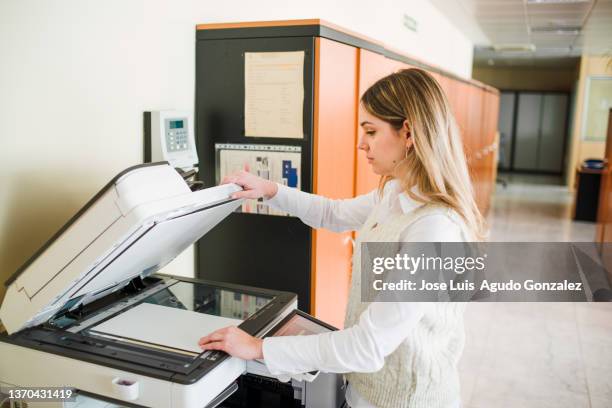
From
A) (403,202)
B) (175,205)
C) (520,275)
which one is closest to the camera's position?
(175,205)

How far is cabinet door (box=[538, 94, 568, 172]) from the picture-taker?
1504cm

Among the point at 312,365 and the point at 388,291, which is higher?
the point at 388,291

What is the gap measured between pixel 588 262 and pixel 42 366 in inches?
213

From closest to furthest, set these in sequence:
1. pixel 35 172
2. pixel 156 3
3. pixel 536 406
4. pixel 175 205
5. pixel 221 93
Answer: pixel 175 205
pixel 35 172
pixel 156 3
pixel 221 93
pixel 536 406

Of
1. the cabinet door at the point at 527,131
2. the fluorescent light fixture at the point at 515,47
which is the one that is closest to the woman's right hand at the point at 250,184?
the fluorescent light fixture at the point at 515,47

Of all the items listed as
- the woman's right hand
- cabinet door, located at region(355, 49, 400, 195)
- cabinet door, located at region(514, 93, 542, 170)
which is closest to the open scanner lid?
the woman's right hand

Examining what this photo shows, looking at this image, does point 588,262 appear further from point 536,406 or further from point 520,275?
point 536,406

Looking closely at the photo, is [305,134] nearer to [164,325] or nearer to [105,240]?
[164,325]

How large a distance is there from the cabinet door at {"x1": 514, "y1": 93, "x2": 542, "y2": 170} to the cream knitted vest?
15.2 m

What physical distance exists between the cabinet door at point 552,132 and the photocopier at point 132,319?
1528 centimetres

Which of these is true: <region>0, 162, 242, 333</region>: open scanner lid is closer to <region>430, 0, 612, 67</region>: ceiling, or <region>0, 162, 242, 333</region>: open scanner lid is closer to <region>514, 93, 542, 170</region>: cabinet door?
<region>430, 0, 612, 67</region>: ceiling

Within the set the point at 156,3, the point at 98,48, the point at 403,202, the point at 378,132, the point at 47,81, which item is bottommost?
the point at 403,202

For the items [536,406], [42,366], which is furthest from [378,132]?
[536,406]

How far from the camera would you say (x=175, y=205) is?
121 centimetres
